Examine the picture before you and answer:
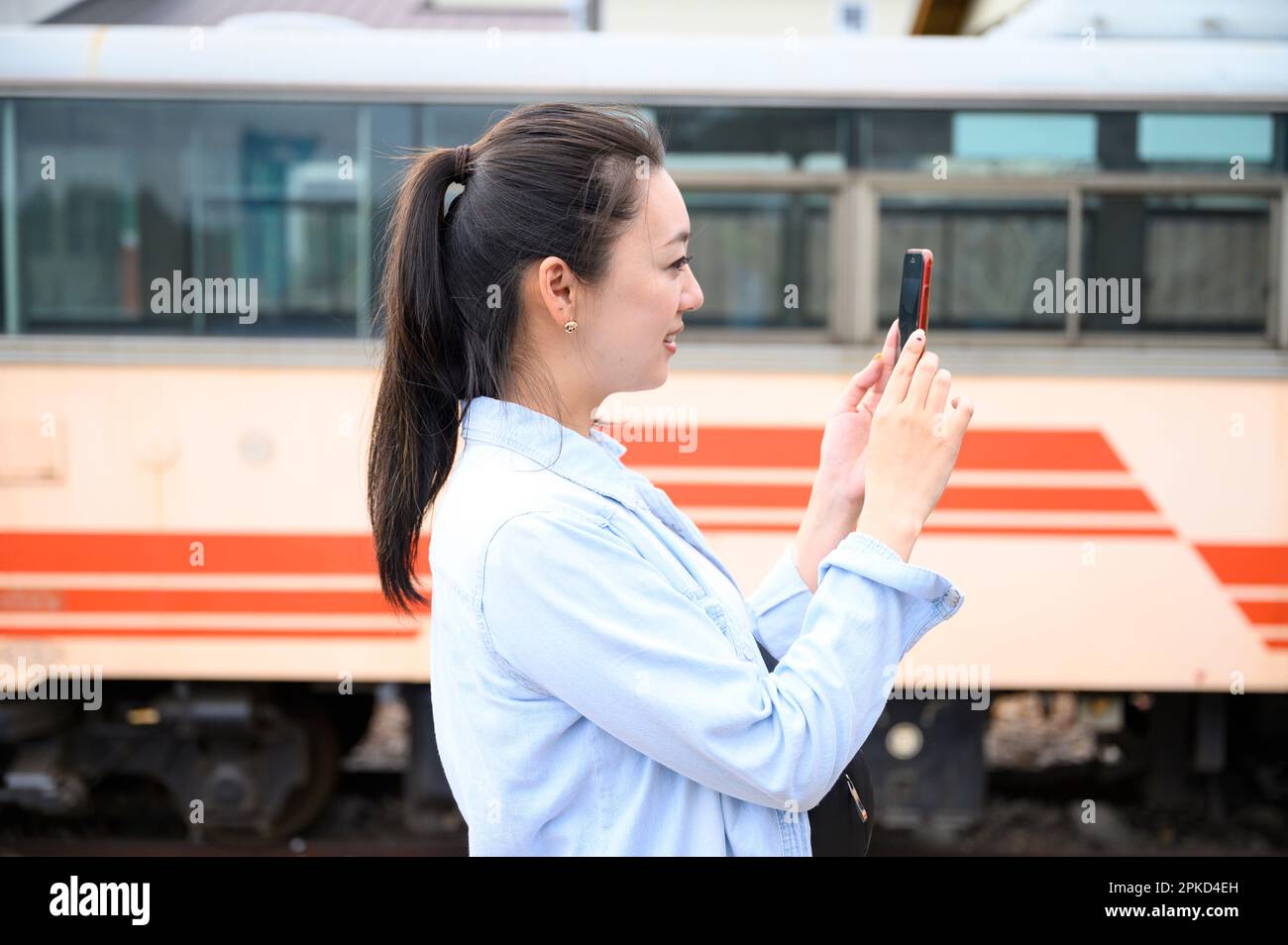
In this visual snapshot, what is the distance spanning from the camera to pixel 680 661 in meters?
1.15

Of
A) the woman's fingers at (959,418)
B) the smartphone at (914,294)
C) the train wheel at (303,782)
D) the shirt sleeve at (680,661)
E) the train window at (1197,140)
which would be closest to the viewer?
the shirt sleeve at (680,661)

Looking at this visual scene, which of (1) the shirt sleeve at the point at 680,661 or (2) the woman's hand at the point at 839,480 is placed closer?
(1) the shirt sleeve at the point at 680,661

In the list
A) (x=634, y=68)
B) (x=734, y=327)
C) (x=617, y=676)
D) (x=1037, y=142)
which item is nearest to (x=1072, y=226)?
(x=1037, y=142)

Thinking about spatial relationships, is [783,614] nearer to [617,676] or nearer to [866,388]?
[866,388]

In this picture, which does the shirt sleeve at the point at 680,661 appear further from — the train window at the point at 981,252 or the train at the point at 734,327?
the train window at the point at 981,252

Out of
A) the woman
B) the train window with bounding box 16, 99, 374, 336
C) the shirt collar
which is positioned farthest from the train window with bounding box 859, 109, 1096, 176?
the shirt collar

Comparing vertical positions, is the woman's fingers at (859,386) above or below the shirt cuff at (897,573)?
above

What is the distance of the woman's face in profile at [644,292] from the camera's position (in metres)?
1.29

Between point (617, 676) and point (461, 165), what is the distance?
62 cm

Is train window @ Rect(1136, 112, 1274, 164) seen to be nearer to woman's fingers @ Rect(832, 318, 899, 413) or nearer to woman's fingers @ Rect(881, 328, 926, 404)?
woman's fingers @ Rect(832, 318, 899, 413)

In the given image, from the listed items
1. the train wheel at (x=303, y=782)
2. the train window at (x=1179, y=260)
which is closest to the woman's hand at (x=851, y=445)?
the train window at (x=1179, y=260)

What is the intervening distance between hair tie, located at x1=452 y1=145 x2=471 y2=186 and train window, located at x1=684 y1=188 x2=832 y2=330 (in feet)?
9.97

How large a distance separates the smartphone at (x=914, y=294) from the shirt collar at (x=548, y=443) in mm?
396
